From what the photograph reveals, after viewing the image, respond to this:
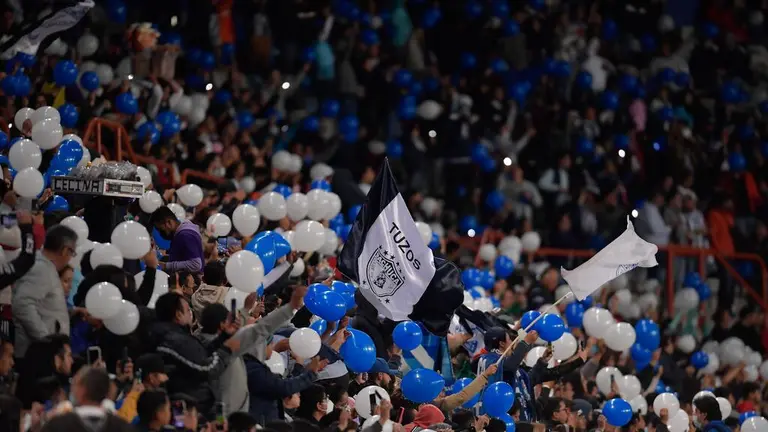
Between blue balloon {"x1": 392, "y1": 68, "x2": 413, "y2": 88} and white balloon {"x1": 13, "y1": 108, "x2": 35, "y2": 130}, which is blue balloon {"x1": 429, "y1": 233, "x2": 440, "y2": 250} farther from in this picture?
white balloon {"x1": 13, "y1": 108, "x2": 35, "y2": 130}

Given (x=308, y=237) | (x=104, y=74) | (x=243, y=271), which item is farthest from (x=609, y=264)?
(x=104, y=74)

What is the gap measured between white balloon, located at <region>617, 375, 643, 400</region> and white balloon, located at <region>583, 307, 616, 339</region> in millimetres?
509

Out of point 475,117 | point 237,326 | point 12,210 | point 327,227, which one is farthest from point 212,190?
point 475,117

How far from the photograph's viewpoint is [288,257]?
11.6m

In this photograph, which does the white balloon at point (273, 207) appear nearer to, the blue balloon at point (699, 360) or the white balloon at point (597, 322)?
the white balloon at point (597, 322)

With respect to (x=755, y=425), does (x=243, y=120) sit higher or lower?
higher

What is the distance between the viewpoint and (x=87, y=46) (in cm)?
1464

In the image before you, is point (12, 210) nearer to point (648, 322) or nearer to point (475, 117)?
point (648, 322)

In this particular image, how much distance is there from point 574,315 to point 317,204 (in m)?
3.11

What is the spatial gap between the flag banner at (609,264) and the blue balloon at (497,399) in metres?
1.45

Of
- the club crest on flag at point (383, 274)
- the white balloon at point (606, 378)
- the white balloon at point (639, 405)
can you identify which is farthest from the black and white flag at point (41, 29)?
the white balloon at point (639, 405)

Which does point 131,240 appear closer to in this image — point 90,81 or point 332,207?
point 332,207

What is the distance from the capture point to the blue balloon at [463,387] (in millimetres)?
10719

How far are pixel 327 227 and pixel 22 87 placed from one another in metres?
3.13
